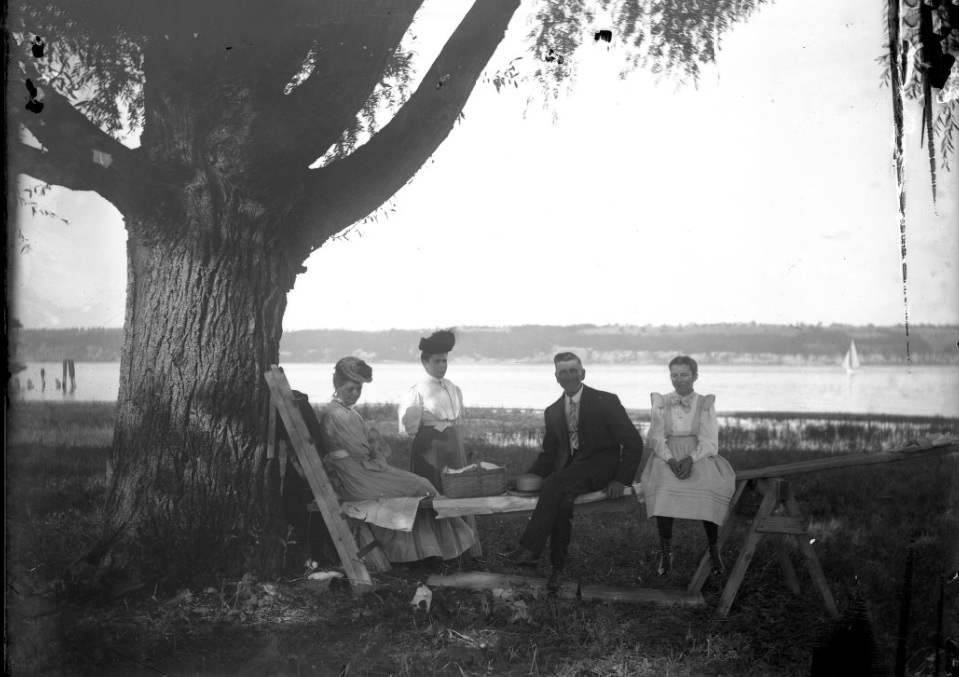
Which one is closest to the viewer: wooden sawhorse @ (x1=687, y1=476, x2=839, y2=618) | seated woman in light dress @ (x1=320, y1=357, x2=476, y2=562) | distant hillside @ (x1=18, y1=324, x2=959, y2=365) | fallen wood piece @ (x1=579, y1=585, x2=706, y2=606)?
wooden sawhorse @ (x1=687, y1=476, x2=839, y2=618)

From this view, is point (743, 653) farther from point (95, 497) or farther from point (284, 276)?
point (95, 497)

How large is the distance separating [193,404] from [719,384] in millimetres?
3194

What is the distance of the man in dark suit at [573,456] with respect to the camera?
516 cm

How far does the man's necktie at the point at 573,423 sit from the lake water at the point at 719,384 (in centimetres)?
17

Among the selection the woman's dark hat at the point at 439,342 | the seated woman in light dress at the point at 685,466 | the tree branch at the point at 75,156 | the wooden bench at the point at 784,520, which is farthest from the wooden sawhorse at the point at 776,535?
the tree branch at the point at 75,156

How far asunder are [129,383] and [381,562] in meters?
1.90

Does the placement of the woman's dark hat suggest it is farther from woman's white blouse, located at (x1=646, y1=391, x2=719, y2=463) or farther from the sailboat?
the sailboat

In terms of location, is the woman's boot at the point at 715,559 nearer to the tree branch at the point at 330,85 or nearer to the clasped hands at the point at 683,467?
the clasped hands at the point at 683,467

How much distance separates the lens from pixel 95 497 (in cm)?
514

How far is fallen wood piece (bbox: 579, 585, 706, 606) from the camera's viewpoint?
4930 millimetres

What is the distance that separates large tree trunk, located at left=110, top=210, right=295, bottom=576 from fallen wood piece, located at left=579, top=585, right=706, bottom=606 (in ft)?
6.41

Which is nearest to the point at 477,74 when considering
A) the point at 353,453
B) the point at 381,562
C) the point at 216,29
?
the point at 216,29

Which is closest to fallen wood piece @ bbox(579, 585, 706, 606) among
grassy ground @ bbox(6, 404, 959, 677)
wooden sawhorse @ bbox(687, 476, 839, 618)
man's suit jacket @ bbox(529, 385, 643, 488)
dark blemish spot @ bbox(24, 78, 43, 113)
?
grassy ground @ bbox(6, 404, 959, 677)

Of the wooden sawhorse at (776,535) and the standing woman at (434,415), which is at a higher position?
the standing woman at (434,415)
